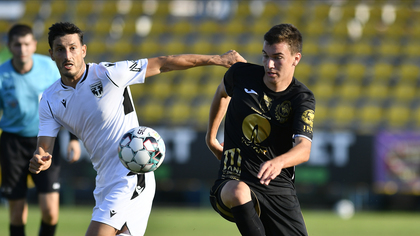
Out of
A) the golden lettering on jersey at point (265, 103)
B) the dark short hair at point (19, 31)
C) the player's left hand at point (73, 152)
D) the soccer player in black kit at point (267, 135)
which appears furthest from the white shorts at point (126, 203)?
the dark short hair at point (19, 31)

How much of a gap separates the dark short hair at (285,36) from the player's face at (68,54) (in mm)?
1632

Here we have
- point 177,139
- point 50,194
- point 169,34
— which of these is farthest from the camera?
point 169,34

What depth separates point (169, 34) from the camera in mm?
17703

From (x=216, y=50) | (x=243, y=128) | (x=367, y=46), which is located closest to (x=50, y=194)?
(x=243, y=128)

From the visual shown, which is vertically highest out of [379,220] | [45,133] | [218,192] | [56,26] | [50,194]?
[56,26]

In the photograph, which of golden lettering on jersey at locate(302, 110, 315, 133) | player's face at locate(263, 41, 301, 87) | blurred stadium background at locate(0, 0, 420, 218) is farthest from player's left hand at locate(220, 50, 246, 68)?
blurred stadium background at locate(0, 0, 420, 218)

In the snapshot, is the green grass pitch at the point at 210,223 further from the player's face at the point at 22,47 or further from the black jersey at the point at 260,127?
the black jersey at the point at 260,127

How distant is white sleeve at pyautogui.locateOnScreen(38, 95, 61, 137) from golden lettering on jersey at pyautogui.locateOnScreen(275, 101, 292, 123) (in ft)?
6.48

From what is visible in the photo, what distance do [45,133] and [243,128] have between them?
5.75ft

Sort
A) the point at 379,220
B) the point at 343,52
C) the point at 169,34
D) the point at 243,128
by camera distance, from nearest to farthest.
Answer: the point at 243,128, the point at 379,220, the point at 343,52, the point at 169,34

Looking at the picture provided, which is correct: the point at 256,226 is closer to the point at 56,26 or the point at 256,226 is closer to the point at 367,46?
the point at 56,26

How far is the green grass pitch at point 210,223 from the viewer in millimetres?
8867

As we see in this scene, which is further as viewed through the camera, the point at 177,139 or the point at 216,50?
the point at 216,50

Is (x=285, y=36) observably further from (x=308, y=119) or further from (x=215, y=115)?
(x=215, y=115)
